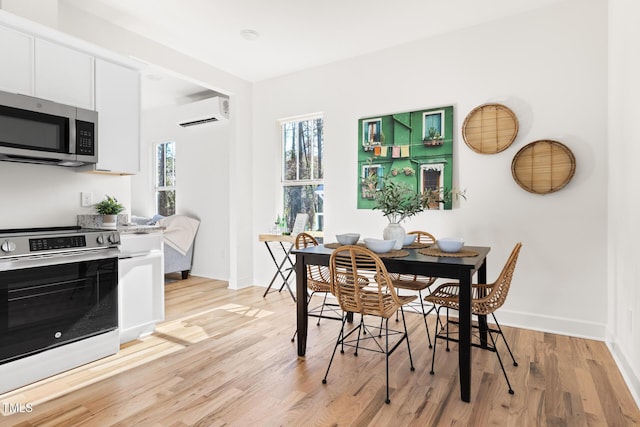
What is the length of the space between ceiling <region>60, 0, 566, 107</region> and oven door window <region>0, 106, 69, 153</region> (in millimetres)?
1250

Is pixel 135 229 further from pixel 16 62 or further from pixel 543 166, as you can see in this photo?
pixel 543 166

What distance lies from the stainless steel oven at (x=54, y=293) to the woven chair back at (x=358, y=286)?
65.9 inches

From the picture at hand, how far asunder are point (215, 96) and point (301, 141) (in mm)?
1834

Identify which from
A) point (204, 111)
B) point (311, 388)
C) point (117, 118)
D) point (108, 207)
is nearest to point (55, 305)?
point (108, 207)

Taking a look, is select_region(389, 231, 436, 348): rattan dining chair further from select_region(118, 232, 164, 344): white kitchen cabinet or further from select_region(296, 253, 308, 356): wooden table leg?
select_region(118, 232, 164, 344): white kitchen cabinet

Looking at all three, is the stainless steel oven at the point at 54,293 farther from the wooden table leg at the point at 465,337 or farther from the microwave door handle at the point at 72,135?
the wooden table leg at the point at 465,337

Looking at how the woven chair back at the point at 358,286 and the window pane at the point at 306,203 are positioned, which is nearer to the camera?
the woven chair back at the point at 358,286

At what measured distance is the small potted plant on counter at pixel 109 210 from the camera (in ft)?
10.2

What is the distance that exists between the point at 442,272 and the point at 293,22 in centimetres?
265

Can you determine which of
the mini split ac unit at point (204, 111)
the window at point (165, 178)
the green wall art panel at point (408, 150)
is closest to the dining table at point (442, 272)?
the green wall art panel at point (408, 150)

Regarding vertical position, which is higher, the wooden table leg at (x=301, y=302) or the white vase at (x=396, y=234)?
the white vase at (x=396, y=234)

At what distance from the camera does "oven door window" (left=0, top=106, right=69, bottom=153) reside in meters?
2.34

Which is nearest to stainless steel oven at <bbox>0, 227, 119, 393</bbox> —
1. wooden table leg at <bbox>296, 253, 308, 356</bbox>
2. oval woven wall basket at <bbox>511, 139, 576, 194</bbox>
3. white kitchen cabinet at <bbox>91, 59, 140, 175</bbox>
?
white kitchen cabinet at <bbox>91, 59, 140, 175</bbox>

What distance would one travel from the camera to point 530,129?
3.24m
